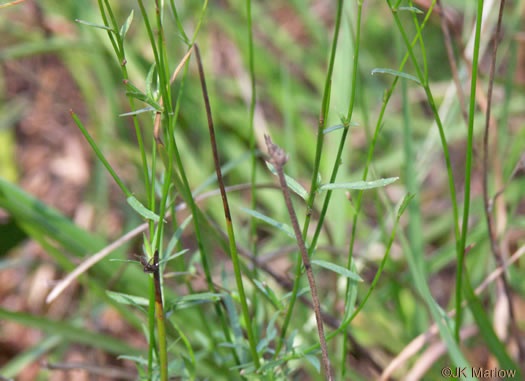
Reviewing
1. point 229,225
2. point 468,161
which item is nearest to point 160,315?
point 229,225

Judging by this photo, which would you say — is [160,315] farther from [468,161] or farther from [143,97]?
[468,161]

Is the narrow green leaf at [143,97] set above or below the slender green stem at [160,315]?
above

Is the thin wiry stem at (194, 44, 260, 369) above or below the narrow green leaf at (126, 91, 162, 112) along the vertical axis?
below

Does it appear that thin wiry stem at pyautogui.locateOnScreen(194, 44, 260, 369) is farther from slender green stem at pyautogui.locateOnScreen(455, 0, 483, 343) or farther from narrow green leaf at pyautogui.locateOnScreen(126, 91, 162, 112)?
slender green stem at pyautogui.locateOnScreen(455, 0, 483, 343)

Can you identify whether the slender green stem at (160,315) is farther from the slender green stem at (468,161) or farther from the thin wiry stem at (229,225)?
the slender green stem at (468,161)

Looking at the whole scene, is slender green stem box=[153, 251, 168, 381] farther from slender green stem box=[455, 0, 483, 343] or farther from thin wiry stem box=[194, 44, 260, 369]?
slender green stem box=[455, 0, 483, 343]

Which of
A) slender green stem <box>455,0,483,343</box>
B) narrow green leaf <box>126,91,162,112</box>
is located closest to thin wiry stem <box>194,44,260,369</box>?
narrow green leaf <box>126,91,162,112</box>

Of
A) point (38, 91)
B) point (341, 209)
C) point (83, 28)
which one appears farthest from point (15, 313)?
point (38, 91)

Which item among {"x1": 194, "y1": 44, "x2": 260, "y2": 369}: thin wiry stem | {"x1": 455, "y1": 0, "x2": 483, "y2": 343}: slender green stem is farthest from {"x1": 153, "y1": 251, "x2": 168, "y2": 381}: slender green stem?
{"x1": 455, "y1": 0, "x2": 483, "y2": 343}: slender green stem

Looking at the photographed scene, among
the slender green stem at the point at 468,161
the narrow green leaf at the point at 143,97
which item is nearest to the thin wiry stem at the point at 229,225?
the narrow green leaf at the point at 143,97

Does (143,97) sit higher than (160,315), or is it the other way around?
(143,97)

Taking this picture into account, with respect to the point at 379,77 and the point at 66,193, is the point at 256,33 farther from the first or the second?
the point at 66,193
